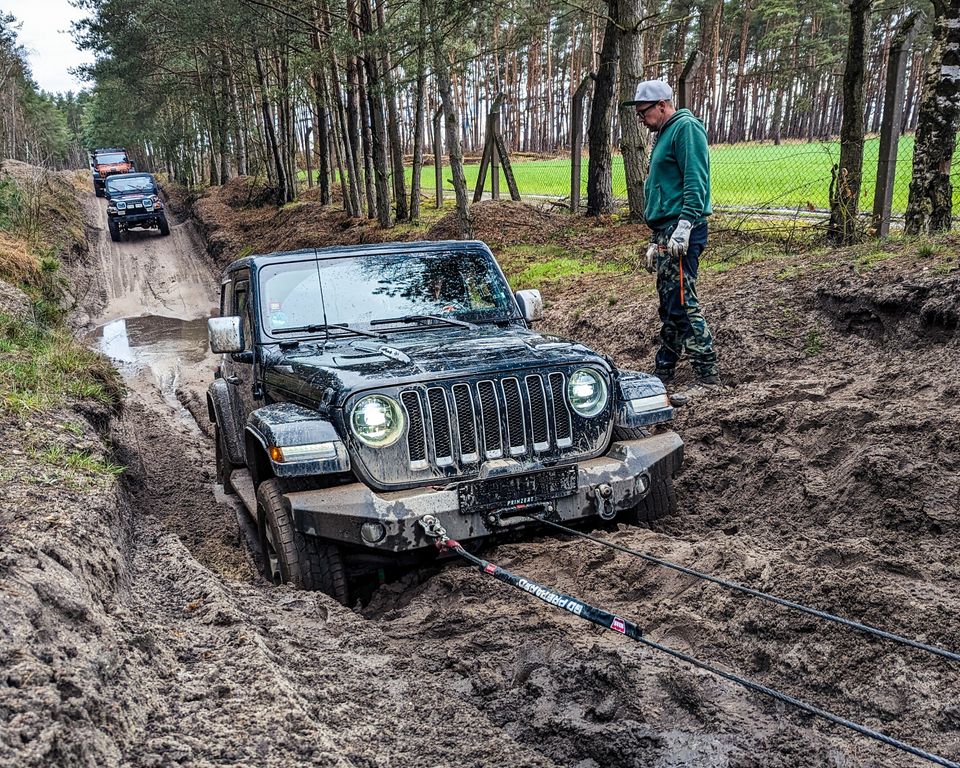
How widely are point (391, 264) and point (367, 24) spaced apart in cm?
1279

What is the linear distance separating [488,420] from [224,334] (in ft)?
6.35

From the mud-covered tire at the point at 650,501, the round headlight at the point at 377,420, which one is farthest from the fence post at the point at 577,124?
the round headlight at the point at 377,420

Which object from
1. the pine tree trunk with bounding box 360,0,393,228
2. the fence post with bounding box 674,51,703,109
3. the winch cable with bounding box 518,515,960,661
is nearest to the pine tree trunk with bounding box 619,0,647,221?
the fence post with bounding box 674,51,703,109

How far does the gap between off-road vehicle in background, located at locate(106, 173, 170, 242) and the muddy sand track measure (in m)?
25.8

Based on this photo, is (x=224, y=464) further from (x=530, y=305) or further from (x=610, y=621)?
(x=610, y=621)

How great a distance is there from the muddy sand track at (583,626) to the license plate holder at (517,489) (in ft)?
1.06

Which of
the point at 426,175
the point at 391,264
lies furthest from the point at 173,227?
the point at 391,264

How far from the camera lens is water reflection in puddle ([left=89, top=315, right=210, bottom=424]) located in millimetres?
12898

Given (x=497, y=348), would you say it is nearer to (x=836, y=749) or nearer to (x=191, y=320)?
(x=836, y=749)

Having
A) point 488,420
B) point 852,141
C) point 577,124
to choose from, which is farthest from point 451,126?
point 488,420

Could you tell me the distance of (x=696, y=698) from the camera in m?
3.26

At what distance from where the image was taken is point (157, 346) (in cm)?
1505

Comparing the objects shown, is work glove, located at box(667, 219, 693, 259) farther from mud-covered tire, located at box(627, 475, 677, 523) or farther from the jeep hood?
mud-covered tire, located at box(627, 475, 677, 523)

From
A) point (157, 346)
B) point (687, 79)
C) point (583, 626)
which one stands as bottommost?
point (157, 346)
